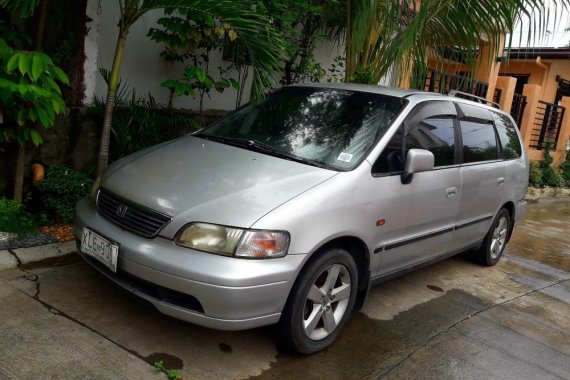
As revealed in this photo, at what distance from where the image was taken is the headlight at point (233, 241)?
8.84 feet

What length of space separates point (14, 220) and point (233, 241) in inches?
90.5

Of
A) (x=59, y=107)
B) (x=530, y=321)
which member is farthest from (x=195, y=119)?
(x=530, y=321)

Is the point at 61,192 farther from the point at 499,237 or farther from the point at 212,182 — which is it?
the point at 499,237

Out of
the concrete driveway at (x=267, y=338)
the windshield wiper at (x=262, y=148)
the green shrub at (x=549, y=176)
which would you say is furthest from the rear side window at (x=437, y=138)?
the green shrub at (x=549, y=176)

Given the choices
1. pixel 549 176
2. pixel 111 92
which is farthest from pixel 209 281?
pixel 549 176

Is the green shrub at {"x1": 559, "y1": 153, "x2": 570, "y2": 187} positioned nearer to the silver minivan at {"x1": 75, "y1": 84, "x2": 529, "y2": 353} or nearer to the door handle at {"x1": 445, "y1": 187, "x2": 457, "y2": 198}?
the silver minivan at {"x1": 75, "y1": 84, "x2": 529, "y2": 353}

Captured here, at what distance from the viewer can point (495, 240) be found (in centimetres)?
549

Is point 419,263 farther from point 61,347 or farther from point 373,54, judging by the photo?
point 373,54

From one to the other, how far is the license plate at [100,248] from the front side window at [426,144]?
5.54 ft

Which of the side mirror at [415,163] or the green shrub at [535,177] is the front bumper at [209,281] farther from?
the green shrub at [535,177]

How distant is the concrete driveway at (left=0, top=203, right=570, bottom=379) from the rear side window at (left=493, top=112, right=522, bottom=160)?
1490 millimetres

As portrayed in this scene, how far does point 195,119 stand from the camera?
6031mm

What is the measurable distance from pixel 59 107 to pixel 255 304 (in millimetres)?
2084

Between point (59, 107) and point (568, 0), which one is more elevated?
point (568, 0)
